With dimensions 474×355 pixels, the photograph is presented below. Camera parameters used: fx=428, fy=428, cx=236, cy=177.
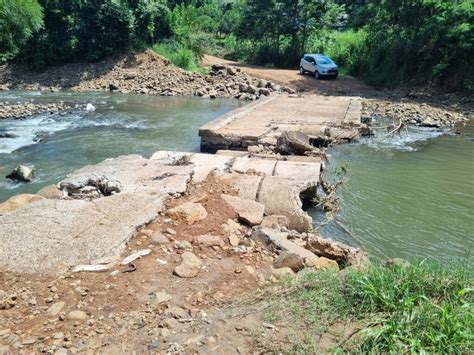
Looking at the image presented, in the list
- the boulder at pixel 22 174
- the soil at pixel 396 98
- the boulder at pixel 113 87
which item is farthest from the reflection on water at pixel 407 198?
the boulder at pixel 113 87

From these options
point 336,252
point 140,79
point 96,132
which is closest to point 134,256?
point 336,252

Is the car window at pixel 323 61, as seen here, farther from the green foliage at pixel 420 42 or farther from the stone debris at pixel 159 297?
the stone debris at pixel 159 297

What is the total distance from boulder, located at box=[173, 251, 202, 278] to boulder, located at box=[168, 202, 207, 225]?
934 mm

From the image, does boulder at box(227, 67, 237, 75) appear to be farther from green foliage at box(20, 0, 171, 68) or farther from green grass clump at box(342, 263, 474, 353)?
green grass clump at box(342, 263, 474, 353)

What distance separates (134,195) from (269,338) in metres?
3.50

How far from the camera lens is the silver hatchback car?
24.8 meters

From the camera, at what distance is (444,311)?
3.09 meters

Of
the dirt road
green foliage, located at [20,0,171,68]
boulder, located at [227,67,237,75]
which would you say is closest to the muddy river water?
the dirt road

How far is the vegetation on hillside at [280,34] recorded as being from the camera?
20719mm

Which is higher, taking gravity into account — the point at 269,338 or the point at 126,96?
the point at 269,338

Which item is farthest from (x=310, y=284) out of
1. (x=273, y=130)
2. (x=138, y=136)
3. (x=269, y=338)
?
(x=138, y=136)

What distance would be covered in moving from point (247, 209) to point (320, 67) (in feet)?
67.5

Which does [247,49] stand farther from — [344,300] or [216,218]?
[344,300]

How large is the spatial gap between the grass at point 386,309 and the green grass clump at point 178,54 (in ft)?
84.4
